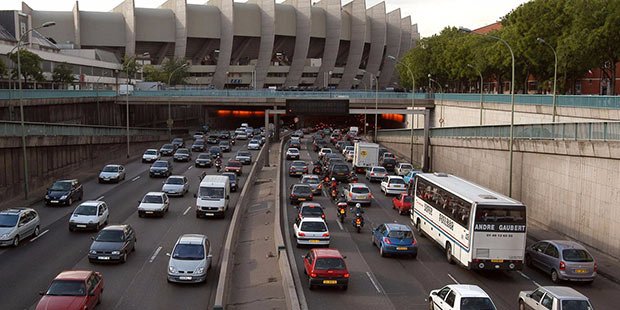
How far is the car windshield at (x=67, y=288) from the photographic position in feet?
64.6

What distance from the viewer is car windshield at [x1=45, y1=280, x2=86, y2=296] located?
19688 millimetres

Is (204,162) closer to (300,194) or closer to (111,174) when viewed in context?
(111,174)

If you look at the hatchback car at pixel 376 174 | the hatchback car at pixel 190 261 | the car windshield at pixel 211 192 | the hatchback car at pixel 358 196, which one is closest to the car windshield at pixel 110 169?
the car windshield at pixel 211 192

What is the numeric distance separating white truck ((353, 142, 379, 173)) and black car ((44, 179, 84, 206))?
1049 inches

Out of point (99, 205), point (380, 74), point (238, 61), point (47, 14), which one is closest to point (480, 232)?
point (99, 205)

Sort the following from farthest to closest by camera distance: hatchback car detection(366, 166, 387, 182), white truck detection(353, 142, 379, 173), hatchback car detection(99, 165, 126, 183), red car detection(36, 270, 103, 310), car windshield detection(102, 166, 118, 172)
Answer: white truck detection(353, 142, 379, 173) → hatchback car detection(366, 166, 387, 182) → car windshield detection(102, 166, 118, 172) → hatchback car detection(99, 165, 126, 183) → red car detection(36, 270, 103, 310)

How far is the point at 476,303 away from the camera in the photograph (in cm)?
1883

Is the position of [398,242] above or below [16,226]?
below

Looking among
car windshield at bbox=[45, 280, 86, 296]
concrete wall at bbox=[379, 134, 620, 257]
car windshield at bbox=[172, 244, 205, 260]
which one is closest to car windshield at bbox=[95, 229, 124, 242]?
car windshield at bbox=[172, 244, 205, 260]

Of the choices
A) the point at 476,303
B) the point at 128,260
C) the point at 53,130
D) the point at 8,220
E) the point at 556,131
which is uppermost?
the point at 556,131

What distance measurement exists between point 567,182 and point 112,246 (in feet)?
74.6

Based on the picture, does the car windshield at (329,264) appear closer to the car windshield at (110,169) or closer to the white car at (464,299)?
the white car at (464,299)

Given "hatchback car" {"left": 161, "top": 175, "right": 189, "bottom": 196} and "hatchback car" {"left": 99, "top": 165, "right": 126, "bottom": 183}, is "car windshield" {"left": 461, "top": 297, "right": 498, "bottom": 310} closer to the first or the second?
"hatchback car" {"left": 161, "top": 175, "right": 189, "bottom": 196}

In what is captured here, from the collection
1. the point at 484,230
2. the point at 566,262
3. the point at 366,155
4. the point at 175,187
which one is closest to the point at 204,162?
the point at 366,155
